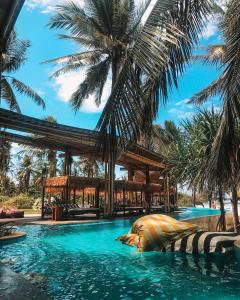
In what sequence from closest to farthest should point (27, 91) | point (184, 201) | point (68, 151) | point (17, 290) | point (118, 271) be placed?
1. point (17, 290)
2. point (118, 271)
3. point (27, 91)
4. point (68, 151)
5. point (184, 201)

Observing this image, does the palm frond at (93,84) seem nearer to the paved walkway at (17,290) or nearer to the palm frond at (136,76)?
the paved walkway at (17,290)

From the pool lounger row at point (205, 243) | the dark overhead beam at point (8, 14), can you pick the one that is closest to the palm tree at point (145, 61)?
the dark overhead beam at point (8, 14)

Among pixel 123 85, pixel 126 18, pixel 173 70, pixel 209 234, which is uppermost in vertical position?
pixel 126 18

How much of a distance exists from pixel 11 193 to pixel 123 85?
35841 millimetres

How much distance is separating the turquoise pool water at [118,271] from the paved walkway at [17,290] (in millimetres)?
713

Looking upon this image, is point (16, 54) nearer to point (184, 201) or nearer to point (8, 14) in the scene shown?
point (8, 14)

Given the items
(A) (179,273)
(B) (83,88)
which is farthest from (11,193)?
(A) (179,273)

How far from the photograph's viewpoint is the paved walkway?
350 centimetres

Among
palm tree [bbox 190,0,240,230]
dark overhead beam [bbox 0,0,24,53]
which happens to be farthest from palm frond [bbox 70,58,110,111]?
dark overhead beam [bbox 0,0,24,53]

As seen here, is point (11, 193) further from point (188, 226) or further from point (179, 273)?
point (179, 273)

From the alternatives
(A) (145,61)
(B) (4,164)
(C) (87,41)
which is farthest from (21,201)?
(A) (145,61)

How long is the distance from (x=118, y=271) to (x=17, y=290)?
3173mm

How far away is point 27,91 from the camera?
19609mm

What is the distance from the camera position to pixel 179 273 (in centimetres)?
643
